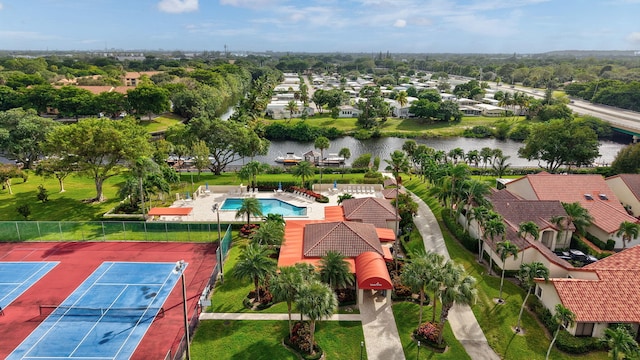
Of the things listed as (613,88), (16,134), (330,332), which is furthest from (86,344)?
(613,88)

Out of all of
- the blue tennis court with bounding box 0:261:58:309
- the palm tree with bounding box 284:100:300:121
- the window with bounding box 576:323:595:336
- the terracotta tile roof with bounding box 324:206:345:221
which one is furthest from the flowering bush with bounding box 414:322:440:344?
the palm tree with bounding box 284:100:300:121

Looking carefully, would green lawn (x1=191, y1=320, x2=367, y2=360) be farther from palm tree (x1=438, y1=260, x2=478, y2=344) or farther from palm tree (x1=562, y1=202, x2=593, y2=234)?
palm tree (x1=562, y1=202, x2=593, y2=234)

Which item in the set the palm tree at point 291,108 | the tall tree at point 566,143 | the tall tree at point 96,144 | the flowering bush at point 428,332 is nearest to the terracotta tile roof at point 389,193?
the flowering bush at point 428,332

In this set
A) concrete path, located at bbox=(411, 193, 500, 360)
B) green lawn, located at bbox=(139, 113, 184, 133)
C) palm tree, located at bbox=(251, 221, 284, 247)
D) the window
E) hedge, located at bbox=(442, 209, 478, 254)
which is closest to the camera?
concrete path, located at bbox=(411, 193, 500, 360)

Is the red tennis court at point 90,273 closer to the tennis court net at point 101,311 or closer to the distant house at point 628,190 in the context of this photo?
the tennis court net at point 101,311

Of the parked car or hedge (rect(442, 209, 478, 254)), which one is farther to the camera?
hedge (rect(442, 209, 478, 254))

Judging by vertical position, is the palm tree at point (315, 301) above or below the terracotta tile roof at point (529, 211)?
above

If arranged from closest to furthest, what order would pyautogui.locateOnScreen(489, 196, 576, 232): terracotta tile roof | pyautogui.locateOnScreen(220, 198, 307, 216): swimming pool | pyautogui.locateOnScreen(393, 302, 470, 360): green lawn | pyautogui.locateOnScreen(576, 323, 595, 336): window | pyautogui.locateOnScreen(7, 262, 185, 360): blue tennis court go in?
pyautogui.locateOnScreen(7, 262, 185, 360): blue tennis court, pyautogui.locateOnScreen(393, 302, 470, 360): green lawn, pyautogui.locateOnScreen(576, 323, 595, 336): window, pyautogui.locateOnScreen(489, 196, 576, 232): terracotta tile roof, pyautogui.locateOnScreen(220, 198, 307, 216): swimming pool
